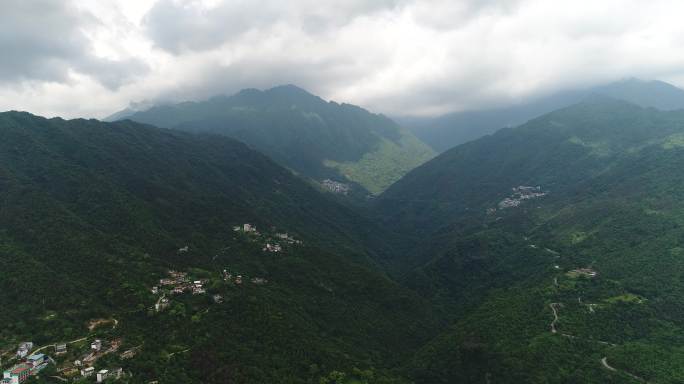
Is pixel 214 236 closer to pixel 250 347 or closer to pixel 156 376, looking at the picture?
pixel 250 347

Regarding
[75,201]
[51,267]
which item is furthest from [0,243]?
[75,201]

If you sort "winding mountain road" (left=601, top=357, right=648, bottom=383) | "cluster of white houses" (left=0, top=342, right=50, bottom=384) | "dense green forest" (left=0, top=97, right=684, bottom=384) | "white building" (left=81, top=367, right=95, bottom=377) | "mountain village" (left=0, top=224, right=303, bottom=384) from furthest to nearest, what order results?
"dense green forest" (left=0, top=97, right=684, bottom=384), "winding mountain road" (left=601, top=357, right=648, bottom=383), "white building" (left=81, top=367, right=95, bottom=377), "mountain village" (left=0, top=224, right=303, bottom=384), "cluster of white houses" (left=0, top=342, right=50, bottom=384)

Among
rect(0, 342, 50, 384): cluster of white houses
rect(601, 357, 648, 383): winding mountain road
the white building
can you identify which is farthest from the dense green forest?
rect(0, 342, 50, 384): cluster of white houses

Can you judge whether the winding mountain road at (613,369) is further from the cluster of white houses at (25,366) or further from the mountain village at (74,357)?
the cluster of white houses at (25,366)

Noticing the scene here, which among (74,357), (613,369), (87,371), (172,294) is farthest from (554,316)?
(74,357)

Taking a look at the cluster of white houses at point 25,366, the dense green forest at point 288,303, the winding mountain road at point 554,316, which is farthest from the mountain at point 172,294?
the winding mountain road at point 554,316

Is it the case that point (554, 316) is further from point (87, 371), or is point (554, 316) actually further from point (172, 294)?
point (87, 371)

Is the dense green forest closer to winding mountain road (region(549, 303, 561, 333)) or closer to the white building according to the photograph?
winding mountain road (region(549, 303, 561, 333))

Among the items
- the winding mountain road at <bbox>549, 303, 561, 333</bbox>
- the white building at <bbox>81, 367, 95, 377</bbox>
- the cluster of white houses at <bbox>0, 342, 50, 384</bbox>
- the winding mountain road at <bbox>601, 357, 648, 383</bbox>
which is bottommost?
the winding mountain road at <bbox>601, 357, 648, 383</bbox>
